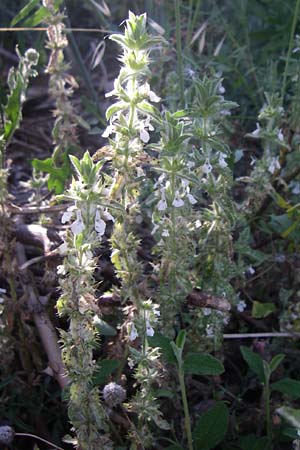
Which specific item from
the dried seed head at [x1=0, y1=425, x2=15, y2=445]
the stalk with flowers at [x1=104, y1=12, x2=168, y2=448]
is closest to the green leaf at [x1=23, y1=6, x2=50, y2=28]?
the stalk with flowers at [x1=104, y1=12, x2=168, y2=448]

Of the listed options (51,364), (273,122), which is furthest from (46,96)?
(51,364)

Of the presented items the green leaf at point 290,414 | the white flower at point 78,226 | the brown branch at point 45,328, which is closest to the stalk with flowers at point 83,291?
the white flower at point 78,226

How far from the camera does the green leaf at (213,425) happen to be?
161 cm

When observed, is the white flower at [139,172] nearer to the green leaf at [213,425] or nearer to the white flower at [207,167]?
the white flower at [207,167]

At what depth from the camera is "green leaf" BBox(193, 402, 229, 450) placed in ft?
5.29

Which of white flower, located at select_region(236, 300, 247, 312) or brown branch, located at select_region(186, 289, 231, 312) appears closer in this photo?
brown branch, located at select_region(186, 289, 231, 312)

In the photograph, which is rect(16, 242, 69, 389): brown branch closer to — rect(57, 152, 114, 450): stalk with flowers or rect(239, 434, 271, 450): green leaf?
rect(57, 152, 114, 450): stalk with flowers

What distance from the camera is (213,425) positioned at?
1.63 meters

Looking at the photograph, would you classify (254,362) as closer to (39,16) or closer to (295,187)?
(295,187)

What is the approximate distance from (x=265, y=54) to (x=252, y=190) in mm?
1157

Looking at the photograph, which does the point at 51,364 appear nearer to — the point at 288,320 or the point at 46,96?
the point at 288,320

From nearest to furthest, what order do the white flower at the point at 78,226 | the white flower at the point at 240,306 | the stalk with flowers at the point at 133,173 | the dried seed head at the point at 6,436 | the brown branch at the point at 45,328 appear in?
1. the white flower at the point at 78,226
2. the stalk with flowers at the point at 133,173
3. the dried seed head at the point at 6,436
4. the brown branch at the point at 45,328
5. the white flower at the point at 240,306

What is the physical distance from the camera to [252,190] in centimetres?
216

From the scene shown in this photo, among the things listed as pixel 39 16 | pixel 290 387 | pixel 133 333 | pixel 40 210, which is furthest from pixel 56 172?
pixel 290 387
